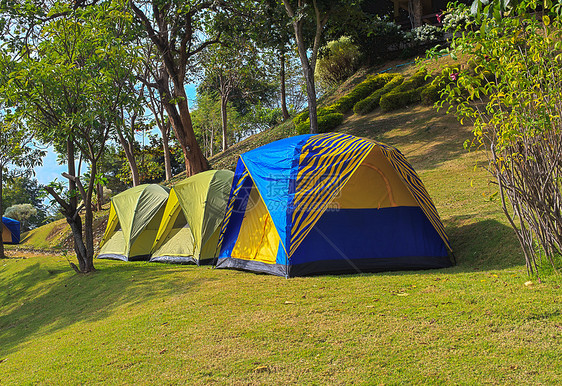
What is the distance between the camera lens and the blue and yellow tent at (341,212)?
648 centimetres

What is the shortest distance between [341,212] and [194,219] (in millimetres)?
3750

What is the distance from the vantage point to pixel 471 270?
5938 millimetres

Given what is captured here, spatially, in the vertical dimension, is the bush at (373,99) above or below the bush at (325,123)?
above

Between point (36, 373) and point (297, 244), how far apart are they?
3.49 meters

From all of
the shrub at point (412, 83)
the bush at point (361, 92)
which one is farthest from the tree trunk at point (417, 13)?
the shrub at point (412, 83)

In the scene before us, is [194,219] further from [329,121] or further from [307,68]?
[329,121]

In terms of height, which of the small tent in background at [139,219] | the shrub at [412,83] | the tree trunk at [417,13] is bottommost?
the small tent in background at [139,219]

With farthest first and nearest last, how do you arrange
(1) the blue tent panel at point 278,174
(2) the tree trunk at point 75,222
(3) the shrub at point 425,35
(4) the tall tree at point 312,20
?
(3) the shrub at point 425,35 → (4) the tall tree at point 312,20 → (2) the tree trunk at point 75,222 → (1) the blue tent panel at point 278,174

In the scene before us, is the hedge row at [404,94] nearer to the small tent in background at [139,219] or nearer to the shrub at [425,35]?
the shrub at [425,35]

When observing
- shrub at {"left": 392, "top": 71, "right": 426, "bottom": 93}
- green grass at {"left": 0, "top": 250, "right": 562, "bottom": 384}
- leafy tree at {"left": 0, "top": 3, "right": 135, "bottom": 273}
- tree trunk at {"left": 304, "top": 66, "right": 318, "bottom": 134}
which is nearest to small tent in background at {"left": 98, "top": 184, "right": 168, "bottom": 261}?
leafy tree at {"left": 0, "top": 3, "right": 135, "bottom": 273}

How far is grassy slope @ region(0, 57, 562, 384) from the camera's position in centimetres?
348

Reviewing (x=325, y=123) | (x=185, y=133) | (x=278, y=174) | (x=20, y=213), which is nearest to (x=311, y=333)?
(x=278, y=174)

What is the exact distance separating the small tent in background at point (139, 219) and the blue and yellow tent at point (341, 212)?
4.32 m

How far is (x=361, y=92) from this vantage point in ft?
65.8
